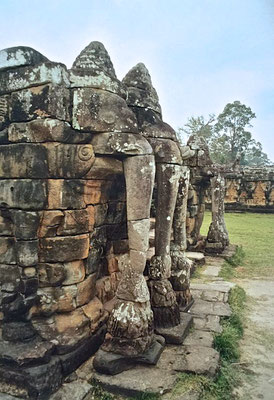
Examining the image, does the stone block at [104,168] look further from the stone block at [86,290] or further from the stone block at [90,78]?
the stone block at [86,290]

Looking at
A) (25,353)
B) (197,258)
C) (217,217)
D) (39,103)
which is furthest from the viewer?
(217,217)

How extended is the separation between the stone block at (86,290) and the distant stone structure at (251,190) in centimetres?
1764

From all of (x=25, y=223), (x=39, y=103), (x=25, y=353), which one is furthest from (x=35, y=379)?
(x=39, y=103)

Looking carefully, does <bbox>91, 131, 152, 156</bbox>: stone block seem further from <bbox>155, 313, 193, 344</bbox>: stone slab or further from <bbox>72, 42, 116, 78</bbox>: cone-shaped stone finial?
<bbox>155, 313, 193, 344</bbox>: stone slab

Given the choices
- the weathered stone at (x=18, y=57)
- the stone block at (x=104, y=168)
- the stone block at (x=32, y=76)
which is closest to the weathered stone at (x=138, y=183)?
the stone block at (x=104, y=168)

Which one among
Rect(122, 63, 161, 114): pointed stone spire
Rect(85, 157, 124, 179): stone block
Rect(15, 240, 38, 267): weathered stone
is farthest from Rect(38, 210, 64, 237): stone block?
Rect(122, 63, 161, 114): pointed stone spire

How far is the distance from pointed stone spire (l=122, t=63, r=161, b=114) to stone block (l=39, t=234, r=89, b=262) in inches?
69.9

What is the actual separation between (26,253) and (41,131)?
1.11m

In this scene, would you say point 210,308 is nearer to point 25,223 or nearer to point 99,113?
point 25,223

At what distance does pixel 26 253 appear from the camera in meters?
2.99

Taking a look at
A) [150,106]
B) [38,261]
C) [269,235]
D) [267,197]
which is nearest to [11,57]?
[150,106]

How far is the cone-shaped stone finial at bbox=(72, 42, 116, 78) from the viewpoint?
11.0 ft

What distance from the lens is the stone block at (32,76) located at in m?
2.99

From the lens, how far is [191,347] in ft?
11.8
